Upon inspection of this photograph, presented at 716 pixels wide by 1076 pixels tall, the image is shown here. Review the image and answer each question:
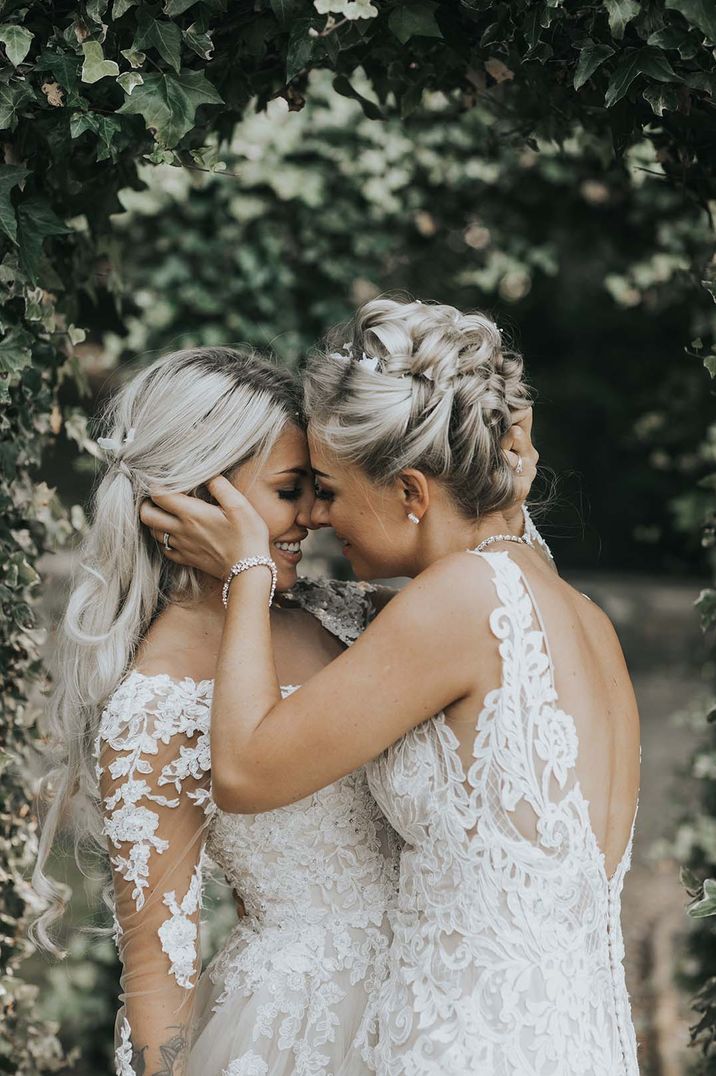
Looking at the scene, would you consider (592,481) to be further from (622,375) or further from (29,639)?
(29,639)

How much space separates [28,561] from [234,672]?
894 millimetres

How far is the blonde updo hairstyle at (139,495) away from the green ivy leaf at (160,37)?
1.99 ft

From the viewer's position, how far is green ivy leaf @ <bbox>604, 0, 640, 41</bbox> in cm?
196

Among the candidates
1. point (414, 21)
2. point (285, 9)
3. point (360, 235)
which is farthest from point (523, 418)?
point (360, 235)

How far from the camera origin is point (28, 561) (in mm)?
2670

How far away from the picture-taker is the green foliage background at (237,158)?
6.75 feet

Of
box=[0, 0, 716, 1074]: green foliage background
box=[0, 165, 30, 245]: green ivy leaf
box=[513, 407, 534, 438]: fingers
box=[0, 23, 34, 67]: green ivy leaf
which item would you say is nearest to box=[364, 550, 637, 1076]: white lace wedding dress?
box=[513, 407, 534, 438]: fingers

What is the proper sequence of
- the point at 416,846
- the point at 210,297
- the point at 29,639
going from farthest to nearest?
the point at 210,297
the point at 29,639
the point at 416,846

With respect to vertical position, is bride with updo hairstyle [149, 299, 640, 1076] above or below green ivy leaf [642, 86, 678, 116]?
below

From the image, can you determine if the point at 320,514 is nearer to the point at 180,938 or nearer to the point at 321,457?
the point at 321,457

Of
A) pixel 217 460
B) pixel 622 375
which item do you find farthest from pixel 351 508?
pixel 622 375

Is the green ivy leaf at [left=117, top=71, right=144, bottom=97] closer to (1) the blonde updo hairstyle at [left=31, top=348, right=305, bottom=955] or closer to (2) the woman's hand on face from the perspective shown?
(1) the blonde updo hairstyle at [left=31, top=348, right=305, bottom=955]

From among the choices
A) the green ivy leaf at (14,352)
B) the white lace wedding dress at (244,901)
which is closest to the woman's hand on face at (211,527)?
the white lace wedding dress at (244,901)

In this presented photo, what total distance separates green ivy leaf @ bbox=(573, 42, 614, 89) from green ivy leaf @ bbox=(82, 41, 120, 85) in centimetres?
80
